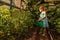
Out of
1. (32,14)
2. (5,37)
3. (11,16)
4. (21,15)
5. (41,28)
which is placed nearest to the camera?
(5,37)

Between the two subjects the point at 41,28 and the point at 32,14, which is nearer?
the point at 41,28

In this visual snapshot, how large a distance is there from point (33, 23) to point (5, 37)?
2.87 metres

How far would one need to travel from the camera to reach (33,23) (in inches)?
382

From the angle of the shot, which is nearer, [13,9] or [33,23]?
[13,9]

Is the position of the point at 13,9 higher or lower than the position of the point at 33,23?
higher

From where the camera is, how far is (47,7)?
35.6 feet

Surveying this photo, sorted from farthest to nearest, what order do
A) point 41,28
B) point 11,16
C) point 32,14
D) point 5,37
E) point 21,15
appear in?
point 32,14
point 41,28
point 21,15
point 11,16
point 5,37

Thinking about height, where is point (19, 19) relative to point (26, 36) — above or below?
above

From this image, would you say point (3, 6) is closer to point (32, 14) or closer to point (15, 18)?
point (15, 18)

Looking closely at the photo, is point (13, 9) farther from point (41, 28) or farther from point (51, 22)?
point (51, 22)

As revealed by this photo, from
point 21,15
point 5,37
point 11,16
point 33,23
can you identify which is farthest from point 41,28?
point 5,37

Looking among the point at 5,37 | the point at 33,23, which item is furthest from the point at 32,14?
the point at 5,37

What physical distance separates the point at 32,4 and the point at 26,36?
8.28ft

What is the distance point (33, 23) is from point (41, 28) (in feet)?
1.29
